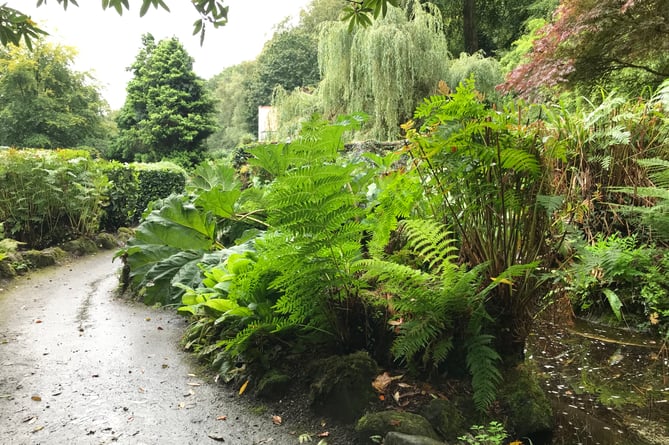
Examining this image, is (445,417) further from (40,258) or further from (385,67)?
(385,67)

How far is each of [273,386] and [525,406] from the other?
41.5 inches

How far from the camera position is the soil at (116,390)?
5.66ft

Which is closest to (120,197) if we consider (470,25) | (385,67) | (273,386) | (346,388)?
(385,67)

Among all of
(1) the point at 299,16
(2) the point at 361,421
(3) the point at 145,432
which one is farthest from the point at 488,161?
(1) the point at 299,16

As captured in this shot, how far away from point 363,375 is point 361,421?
8.3 inches

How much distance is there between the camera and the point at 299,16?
3300 centimetres

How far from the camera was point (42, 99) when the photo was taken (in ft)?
69.4

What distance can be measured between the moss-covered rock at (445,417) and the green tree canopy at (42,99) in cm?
2412

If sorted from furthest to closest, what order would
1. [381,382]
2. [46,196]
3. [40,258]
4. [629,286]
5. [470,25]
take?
[470,25] → [46,196] → [40,258] → [629,286] → [381,382]

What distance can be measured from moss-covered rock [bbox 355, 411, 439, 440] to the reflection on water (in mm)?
511

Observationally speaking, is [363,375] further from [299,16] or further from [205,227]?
[299,16]

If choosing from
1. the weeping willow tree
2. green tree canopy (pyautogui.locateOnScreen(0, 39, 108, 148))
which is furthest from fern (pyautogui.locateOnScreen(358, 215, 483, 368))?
green tree canopy (pyautogui.locateOnScreen(0, 39, 108, 148))

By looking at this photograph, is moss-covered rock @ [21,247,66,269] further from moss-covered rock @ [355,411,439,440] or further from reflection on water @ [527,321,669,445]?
reflection on water @ [527,321,669,445]

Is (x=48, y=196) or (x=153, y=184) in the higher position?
(x=153, y=184)
